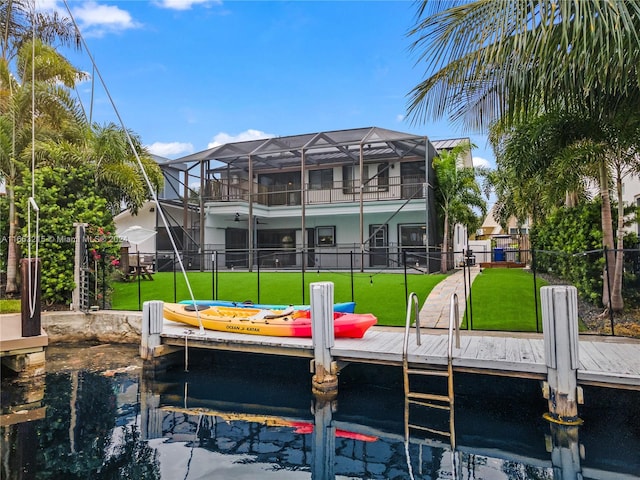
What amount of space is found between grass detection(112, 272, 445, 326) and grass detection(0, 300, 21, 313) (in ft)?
8.18

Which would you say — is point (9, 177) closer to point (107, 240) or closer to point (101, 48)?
point (107, 240)

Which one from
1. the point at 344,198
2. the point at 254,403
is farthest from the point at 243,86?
the point at 254,403

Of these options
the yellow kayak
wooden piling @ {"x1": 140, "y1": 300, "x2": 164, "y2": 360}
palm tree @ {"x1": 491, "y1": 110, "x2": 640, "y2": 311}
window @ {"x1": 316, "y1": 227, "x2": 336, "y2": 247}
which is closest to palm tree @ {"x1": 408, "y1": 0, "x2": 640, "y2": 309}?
palm tree @ {"x1": 491, "y1": 110, "x2": 640, "y2": 311}

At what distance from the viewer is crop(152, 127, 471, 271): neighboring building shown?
69.4ft

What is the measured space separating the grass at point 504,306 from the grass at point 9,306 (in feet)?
39.1

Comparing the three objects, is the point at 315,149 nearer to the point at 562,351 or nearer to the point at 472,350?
the point at 472,350

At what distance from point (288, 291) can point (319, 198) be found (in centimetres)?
1054

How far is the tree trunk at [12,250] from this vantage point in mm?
13211

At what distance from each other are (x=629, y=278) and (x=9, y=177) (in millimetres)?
17503

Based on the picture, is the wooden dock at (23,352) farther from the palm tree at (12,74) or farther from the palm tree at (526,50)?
the palm tree at (526,50)

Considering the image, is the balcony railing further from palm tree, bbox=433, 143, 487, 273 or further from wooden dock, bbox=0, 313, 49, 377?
wooden dock, bbox=0, 313, 49, 377

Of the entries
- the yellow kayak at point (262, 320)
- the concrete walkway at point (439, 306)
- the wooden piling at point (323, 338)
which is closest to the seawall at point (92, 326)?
the yellow kayak at point (262, 320)

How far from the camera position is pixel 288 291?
14641 mm

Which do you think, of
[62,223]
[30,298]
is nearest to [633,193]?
[30,298]
